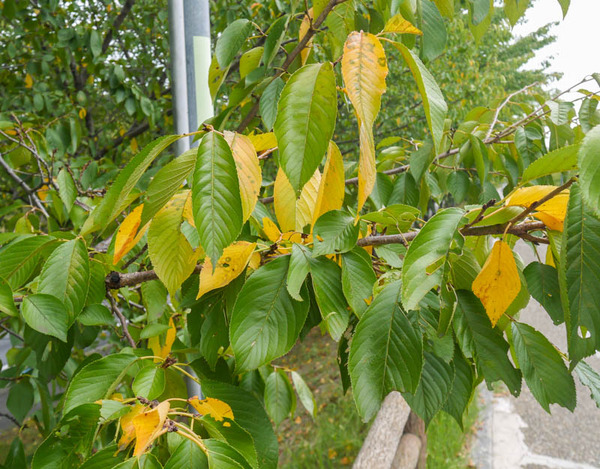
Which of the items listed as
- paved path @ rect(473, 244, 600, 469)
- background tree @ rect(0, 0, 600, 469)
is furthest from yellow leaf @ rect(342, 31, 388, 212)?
paved path @ rect(473, 244, 600, 469)

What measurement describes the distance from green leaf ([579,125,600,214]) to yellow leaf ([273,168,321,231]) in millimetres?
351

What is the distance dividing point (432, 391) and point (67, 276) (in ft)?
1.94

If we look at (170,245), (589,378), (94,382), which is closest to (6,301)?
(94,382)

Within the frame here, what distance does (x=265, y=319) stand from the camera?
1.98 feet

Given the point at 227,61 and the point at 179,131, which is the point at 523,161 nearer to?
the point at 227,61

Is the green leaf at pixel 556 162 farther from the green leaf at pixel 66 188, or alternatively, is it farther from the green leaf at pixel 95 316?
the green leaf at pixel 66 188

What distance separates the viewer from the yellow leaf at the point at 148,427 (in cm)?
49

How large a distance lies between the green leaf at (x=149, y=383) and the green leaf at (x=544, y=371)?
0.49 m

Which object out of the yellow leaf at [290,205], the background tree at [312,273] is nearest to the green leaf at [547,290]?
the background tree at [312,273]

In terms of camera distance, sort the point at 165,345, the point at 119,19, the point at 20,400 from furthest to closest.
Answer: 1. the point at 119,19
2. the point at 20,400
3. the point at 165,345

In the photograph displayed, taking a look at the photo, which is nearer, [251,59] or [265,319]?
[265,319]

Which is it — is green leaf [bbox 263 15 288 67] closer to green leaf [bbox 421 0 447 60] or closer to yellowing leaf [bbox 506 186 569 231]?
green leaf [bbox 421 0 447 60]

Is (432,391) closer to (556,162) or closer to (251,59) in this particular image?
(556,162)

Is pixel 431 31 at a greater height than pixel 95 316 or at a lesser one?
greater
